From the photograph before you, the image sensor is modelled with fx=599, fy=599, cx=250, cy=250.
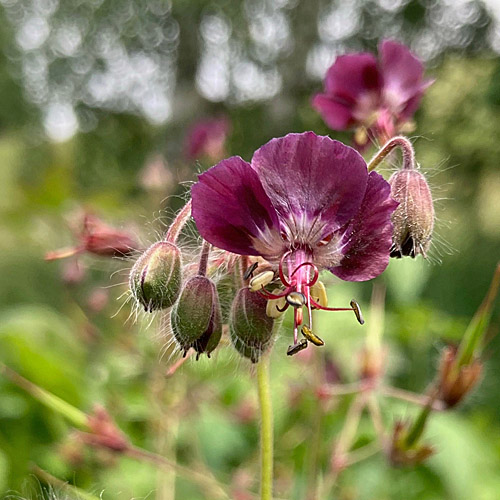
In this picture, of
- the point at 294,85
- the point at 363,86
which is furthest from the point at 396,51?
the point at 294,85

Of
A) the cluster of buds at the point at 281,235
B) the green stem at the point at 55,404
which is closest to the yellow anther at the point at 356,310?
the cluster of buds at the point at 281,235

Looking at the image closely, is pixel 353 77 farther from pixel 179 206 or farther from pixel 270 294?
pixel 179 206

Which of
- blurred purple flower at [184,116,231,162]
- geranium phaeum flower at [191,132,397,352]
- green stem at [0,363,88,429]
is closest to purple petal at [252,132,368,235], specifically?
geranium phaeum flower at [191,132,397,352]

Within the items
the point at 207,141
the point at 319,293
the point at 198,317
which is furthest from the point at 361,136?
the point at 207,141

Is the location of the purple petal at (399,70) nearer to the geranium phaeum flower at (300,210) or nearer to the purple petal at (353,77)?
the purple petal at (353,77)

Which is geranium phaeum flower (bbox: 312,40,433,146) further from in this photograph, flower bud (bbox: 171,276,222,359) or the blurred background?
flower bud (bbox: 171,276,222,359)

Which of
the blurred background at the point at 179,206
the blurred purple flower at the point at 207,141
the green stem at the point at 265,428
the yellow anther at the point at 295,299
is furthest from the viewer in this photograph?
the blurred purple flower at the point at 207,141
